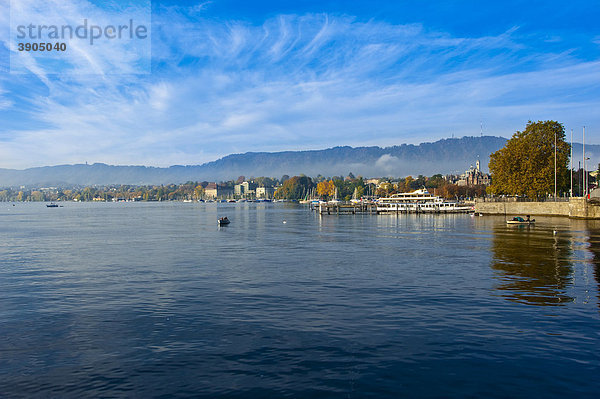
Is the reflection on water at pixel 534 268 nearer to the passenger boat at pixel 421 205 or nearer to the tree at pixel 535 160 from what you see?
the tree at pixel 535 160

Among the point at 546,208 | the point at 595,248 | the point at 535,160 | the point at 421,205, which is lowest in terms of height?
the point at 595,248

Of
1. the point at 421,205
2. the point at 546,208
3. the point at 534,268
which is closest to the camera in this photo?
the point at 534,268

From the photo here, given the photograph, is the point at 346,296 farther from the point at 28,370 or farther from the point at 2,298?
the point at 2,298

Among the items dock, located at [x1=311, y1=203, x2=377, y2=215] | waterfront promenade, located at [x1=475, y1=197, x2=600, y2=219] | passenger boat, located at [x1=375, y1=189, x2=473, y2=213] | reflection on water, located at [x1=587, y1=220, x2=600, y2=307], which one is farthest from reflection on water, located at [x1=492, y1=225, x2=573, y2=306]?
dock, located at [x1=311, y1=203, x2=377, y2=215]

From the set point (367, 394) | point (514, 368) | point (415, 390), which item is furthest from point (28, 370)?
point (514, 368)

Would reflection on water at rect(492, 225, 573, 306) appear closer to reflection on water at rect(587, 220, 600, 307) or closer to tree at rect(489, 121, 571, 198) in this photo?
reflection on water at rect(587, 220, 600, 307)

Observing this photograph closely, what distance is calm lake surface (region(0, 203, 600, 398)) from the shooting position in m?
14.6

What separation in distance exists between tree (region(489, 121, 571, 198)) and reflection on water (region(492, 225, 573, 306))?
174ft

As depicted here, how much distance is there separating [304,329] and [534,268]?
2315 cm

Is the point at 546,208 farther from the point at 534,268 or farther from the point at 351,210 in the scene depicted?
the point at 534,268

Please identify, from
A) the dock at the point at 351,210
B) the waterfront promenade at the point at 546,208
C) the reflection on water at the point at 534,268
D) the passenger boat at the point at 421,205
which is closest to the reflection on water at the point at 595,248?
the reflection on water at the point at 534,268

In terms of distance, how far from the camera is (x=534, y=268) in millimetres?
35281

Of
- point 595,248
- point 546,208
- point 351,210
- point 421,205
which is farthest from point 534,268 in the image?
point 351,210

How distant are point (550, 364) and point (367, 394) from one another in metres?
6.72
